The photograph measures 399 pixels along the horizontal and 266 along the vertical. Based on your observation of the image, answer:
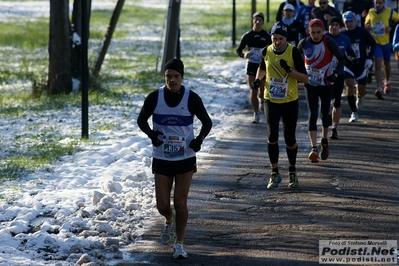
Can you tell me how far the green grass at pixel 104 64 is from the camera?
44.9 ft

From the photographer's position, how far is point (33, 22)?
42.8 m

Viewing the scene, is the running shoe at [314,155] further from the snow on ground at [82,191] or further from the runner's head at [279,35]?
the runner's head at [279,35]

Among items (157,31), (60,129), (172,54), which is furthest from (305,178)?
(157,31)

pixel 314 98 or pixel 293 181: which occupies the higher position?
pixel 314 98

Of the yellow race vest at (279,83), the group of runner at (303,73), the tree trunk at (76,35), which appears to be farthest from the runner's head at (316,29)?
the tree trunk at (76,35)

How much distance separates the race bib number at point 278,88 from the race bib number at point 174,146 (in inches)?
116

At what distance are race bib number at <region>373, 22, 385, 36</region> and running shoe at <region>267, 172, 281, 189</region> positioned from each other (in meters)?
8.54

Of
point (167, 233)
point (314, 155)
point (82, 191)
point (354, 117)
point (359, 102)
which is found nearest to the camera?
point (167, 233)

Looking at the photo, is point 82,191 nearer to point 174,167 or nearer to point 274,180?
point 274,180

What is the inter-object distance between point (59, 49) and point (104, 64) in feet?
26.2

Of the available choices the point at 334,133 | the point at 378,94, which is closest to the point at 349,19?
the point at 334,133

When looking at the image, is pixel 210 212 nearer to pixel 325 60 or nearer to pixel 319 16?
pixel 325 60

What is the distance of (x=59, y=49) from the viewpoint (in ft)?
63.3

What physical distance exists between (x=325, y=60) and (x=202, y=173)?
2.28 metres
